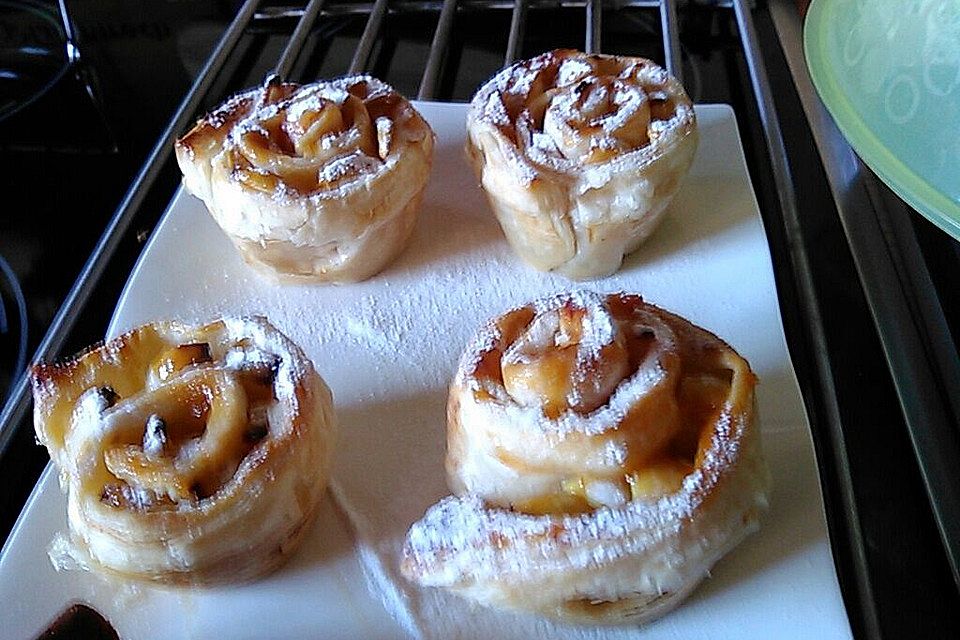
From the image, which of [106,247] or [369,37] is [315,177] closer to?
[106,247]

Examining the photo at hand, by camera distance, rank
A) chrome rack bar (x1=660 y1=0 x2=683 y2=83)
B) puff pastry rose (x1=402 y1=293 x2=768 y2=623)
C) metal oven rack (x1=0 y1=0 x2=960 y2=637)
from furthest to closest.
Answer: chrome rack bar (x1=660 y1=0 x2=683 y2=83) < metal oven rack (x1=0 y1=0 x2=960 y2=637) < puff pastry rose (x1=402 y1=293 x2=768 y2=623)

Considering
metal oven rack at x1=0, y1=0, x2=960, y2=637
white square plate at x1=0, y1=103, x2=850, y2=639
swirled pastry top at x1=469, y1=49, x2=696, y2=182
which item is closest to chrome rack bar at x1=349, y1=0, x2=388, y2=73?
metal oven rack at x1=0, y1=0, x2=960, y2=637

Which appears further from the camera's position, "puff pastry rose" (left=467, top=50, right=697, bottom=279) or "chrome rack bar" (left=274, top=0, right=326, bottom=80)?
"chrome rack bar" (left=274, top=0, right=326, bottom=80)

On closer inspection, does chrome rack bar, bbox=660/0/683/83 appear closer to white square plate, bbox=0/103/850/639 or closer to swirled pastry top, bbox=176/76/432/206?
white square plate, bbox=0/103/850/639

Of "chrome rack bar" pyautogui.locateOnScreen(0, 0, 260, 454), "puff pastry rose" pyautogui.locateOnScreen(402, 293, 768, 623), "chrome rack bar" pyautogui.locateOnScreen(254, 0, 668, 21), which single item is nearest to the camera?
"puff pastry rose" pyautogui.locateOnScreen(402, 293, 768, 623)

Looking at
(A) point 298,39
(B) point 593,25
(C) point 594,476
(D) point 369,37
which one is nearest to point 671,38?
(B) point 593,25

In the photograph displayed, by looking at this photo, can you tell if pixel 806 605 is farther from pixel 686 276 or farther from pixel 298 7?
pixel 298 7

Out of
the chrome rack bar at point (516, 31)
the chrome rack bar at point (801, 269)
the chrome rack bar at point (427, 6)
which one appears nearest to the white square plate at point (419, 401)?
the chrome rack bar at point (801, 269)
